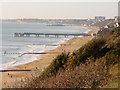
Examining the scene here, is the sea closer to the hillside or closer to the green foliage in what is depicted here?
the green foliage

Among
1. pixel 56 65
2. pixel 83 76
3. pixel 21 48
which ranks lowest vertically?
pixel 21 48

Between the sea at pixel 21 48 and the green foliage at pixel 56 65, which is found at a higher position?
the green foliage at pixel 56 65

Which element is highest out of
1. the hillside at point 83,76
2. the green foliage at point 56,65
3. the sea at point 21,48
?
the hillside at point 83,76

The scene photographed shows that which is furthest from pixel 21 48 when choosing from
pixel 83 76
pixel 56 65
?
pixel 83 76

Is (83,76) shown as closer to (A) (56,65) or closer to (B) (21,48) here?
(A) (56,65)

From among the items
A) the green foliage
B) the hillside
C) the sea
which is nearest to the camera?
the hillside

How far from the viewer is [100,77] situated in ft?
31.8

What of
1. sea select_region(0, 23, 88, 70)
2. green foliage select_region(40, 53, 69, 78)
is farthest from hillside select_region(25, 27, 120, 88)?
sea select_region(0, 23, 88, 70)

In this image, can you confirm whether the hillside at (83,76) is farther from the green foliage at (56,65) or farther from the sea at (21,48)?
the sea at (21,48)

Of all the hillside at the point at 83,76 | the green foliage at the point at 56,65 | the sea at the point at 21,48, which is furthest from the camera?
the sea at the point at 21,48

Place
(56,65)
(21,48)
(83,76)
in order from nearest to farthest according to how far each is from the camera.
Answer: (83,76), (56,65), (21,48)

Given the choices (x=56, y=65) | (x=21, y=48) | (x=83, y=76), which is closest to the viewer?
(x=83, y=76)

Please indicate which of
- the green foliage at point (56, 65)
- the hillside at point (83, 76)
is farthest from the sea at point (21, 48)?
the hillside at point (83, 76)

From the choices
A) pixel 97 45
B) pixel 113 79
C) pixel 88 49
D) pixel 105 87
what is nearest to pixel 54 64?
pixel 88 49
